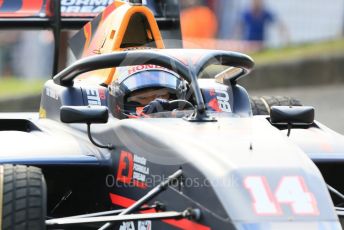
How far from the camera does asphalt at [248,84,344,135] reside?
1351 centimetres

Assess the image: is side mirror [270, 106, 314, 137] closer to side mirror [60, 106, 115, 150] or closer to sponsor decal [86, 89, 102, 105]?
side mirror [60, 106, 115, 150]

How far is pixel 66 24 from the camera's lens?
8930 millimetres

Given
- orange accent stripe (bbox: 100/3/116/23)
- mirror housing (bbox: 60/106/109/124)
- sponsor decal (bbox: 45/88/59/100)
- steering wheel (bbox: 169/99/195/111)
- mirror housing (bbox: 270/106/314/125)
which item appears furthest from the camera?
orange accent stripe (bbox: 100/3/116/23)

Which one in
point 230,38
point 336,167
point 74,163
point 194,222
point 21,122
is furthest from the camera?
point 230,38

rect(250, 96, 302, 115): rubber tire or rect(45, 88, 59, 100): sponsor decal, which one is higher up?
rect(45, 88, 59, 100): sponsor decal

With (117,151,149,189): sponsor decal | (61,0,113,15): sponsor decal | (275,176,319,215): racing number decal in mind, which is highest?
(61,0,113,15): sponsor decal

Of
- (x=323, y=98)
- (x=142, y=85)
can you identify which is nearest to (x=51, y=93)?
(x=142, y=85)

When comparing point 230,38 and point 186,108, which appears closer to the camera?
point 186,108

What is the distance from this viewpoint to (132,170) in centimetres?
604

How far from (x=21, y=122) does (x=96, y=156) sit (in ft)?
4.15

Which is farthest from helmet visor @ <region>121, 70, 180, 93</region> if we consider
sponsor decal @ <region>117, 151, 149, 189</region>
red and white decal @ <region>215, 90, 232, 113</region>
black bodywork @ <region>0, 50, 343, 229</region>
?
sponsor decal @ <region>117, 151, 149, 189</region>

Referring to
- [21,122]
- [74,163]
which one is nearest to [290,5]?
[21,122]

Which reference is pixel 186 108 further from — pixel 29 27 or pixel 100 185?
pixel 29 27

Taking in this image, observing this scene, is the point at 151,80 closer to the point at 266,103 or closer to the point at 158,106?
the point at 158,106
